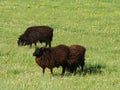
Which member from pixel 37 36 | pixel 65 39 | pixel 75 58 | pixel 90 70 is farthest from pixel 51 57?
pixel 65 39

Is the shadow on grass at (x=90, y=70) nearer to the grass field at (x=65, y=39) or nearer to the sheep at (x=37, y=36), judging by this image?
the grass field at (x=65, y=39)

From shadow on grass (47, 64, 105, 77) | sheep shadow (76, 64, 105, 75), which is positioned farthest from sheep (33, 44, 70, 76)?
sheep shadow (76, 64, 105, 75)

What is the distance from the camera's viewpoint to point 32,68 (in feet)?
45.8

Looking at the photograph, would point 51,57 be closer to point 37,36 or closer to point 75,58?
point 75,58

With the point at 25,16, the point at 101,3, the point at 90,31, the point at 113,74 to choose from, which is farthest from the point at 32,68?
the point at 101,3

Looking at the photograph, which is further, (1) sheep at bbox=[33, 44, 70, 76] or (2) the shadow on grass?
(2) the shadow on grass

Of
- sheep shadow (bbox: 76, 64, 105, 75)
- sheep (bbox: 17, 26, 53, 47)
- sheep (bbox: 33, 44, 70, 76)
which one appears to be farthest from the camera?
sheep (bbox: 17, 26, 53, 47)

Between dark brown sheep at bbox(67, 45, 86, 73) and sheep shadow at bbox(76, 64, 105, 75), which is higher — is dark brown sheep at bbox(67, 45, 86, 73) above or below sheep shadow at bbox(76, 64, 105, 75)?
above

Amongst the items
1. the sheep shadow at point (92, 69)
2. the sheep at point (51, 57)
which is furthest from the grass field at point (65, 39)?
the sheep at point (51, 57)

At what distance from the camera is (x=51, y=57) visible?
1305 cm

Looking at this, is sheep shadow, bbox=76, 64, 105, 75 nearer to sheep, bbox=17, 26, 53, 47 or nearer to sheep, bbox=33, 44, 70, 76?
sheep, bbox=33, 44, 70, 76

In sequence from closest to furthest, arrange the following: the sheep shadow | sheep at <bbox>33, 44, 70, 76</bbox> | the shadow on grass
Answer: sheep at <bbox>33, 44, 70, 76</bbox>
the shadow on grass
the sheep shadow

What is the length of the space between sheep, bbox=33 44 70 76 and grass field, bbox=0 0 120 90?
30 centimetres

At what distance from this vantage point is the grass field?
1060cm
